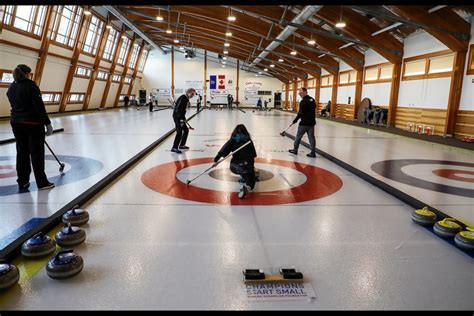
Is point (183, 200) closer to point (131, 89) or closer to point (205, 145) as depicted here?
point (205, 145)

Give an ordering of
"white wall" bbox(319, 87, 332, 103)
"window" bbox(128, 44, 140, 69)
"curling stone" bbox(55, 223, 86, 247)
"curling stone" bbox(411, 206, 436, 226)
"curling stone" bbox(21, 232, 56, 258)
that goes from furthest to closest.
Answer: "window" bbox(128, 44, 140, 69)
"white wall" bbox(319, 87, 332, 103)
"curling stone" bbox(411, 206, 436, 226)
"curling stone" bbox(55, 223, 86, 247)
"curling stone" bbox(21, 232, 56, 258)

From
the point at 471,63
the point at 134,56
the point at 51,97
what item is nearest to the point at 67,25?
the point at 51,97

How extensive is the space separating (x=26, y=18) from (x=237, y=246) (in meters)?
19.0

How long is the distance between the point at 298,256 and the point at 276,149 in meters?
6.70

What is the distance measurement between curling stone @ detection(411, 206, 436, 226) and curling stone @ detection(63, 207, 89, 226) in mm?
3869

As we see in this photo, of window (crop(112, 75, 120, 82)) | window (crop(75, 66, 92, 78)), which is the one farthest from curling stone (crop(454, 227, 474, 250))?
window (crop(112, 75, 120, 82))

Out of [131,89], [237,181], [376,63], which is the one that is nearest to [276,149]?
[237,181]

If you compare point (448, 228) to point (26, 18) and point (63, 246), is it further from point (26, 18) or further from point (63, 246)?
point (26, 18)

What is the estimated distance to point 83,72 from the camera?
2445 cm

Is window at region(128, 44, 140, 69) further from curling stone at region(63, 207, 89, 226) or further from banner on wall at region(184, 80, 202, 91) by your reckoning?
curling stone at region(63, 207, 89, 226)

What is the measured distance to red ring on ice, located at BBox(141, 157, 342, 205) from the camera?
15.8ft

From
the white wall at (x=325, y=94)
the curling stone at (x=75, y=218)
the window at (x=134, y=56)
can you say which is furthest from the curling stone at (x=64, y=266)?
the window at (x=134, y=56)

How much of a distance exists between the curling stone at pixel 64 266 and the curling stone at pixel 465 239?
3.53 meters

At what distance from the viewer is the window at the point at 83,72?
2349cm
